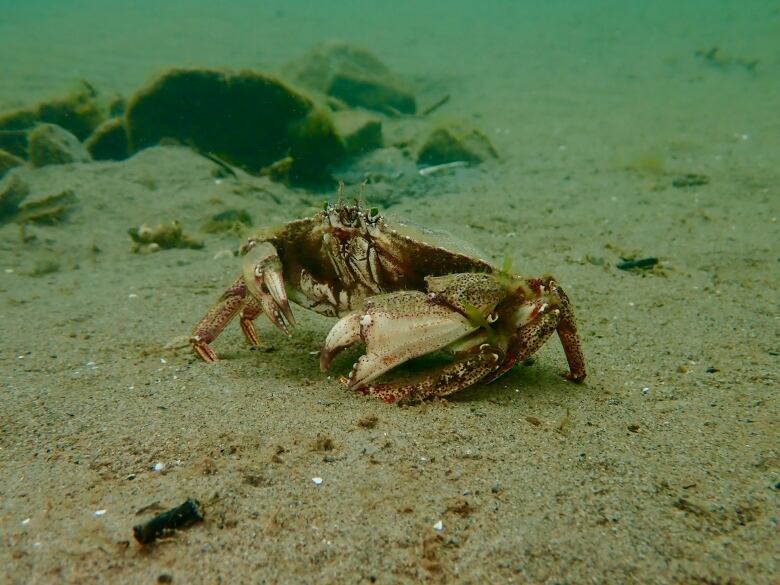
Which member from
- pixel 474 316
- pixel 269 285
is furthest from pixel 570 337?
pixel 269 285

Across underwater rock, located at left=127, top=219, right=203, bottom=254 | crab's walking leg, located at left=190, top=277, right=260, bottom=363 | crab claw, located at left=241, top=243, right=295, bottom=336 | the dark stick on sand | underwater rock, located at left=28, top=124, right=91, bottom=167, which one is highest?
crab claw, located at left=241, top=243, right=295, bottom=336

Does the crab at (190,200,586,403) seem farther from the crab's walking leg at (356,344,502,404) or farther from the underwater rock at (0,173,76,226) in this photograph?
the underwater rock at (0,173,76,226)

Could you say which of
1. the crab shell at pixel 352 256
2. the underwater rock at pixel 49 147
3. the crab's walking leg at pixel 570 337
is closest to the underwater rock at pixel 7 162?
the underwater rock at pixel 49 147

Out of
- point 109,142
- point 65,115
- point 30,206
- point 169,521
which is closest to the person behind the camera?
point 169,521

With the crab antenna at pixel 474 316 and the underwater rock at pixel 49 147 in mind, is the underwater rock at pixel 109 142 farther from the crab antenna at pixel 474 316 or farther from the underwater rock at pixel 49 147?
the crab antenna at pixel 474 316

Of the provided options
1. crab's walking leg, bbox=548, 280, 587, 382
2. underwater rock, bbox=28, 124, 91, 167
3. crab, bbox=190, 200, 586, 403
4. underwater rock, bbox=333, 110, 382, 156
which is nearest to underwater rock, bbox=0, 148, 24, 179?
underwater rock, bbox=28, 124, 91, 167

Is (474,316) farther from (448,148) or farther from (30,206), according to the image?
(448,148)

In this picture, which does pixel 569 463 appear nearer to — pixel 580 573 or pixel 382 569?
pixel 580 573
